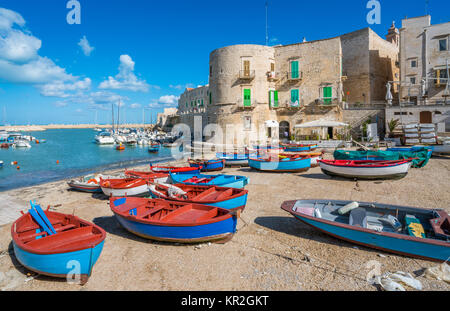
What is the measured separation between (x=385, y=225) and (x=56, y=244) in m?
6.83

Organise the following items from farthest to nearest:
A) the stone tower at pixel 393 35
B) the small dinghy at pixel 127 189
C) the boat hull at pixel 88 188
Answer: the stone tower at pixel 393 35
the boat hull at pixel 88 188
the small dinghy at pixel 127 189

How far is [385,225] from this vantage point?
19.5ft

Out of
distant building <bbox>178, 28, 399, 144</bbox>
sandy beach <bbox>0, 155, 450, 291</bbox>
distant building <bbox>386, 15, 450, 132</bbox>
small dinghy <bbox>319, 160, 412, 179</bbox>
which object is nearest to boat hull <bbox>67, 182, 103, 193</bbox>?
sandy beach <bbox>0, 155, 450, 291</bbox>

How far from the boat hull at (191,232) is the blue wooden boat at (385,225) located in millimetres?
1536

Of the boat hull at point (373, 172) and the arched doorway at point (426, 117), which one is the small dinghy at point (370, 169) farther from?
the arched doorway at point (426, 117)

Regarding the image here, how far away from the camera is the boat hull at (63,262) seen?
14.8 feet

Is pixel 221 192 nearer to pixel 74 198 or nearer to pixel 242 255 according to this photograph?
pixel 242 255

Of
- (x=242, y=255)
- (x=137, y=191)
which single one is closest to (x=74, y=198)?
(x=137, y=191)

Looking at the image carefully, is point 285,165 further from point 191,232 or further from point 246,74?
point 246,74

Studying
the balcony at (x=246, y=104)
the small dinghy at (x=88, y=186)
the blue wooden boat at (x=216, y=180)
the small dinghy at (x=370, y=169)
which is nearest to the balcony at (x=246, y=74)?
the balcony at (x=246, y=104)

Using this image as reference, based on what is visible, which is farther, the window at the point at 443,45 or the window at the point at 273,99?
the window at the point at 273,99

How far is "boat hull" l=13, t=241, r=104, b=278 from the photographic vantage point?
452 centimetres

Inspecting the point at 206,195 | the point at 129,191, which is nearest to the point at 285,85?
the point at 129,191

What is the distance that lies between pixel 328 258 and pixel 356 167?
7.48 m
